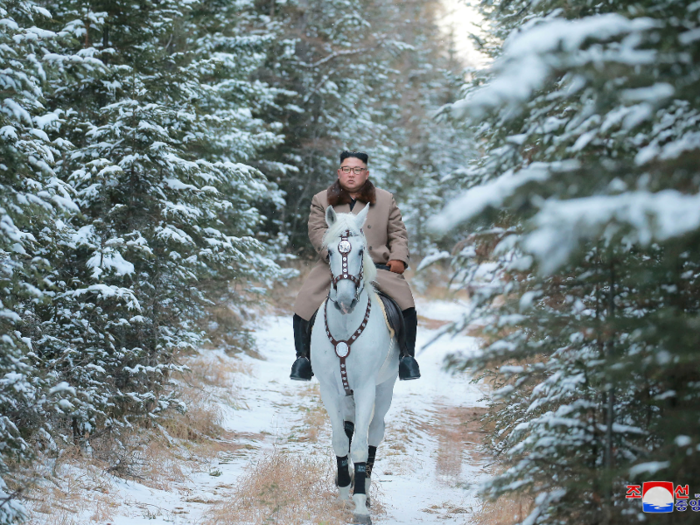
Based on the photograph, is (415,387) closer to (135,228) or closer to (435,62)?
(135,228)

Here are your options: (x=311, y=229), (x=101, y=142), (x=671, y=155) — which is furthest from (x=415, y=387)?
(x=671, y=155)

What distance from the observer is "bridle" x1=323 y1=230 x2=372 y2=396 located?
199 inches

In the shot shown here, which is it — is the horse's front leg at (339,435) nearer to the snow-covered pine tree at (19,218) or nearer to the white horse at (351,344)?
the white horse at (351,344)

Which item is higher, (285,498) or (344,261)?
(344,261)

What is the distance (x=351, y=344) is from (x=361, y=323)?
8.3 inches

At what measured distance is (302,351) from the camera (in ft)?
20.4

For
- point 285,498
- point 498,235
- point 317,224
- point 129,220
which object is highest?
point 129,220

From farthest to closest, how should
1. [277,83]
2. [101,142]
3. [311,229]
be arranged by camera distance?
[277,83], [101,142], [311,229]

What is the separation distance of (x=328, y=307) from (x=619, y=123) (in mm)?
3364

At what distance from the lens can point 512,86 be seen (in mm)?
2104

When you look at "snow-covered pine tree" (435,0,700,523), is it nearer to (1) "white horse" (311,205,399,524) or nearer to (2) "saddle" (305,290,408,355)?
(1) "white horse" (311,205,399,524)

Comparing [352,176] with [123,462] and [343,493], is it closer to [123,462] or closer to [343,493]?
[343,493]

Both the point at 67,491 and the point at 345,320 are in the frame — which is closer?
the point at 67,491

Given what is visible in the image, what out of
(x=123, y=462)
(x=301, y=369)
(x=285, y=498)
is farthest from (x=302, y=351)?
(x=123, y=462)
